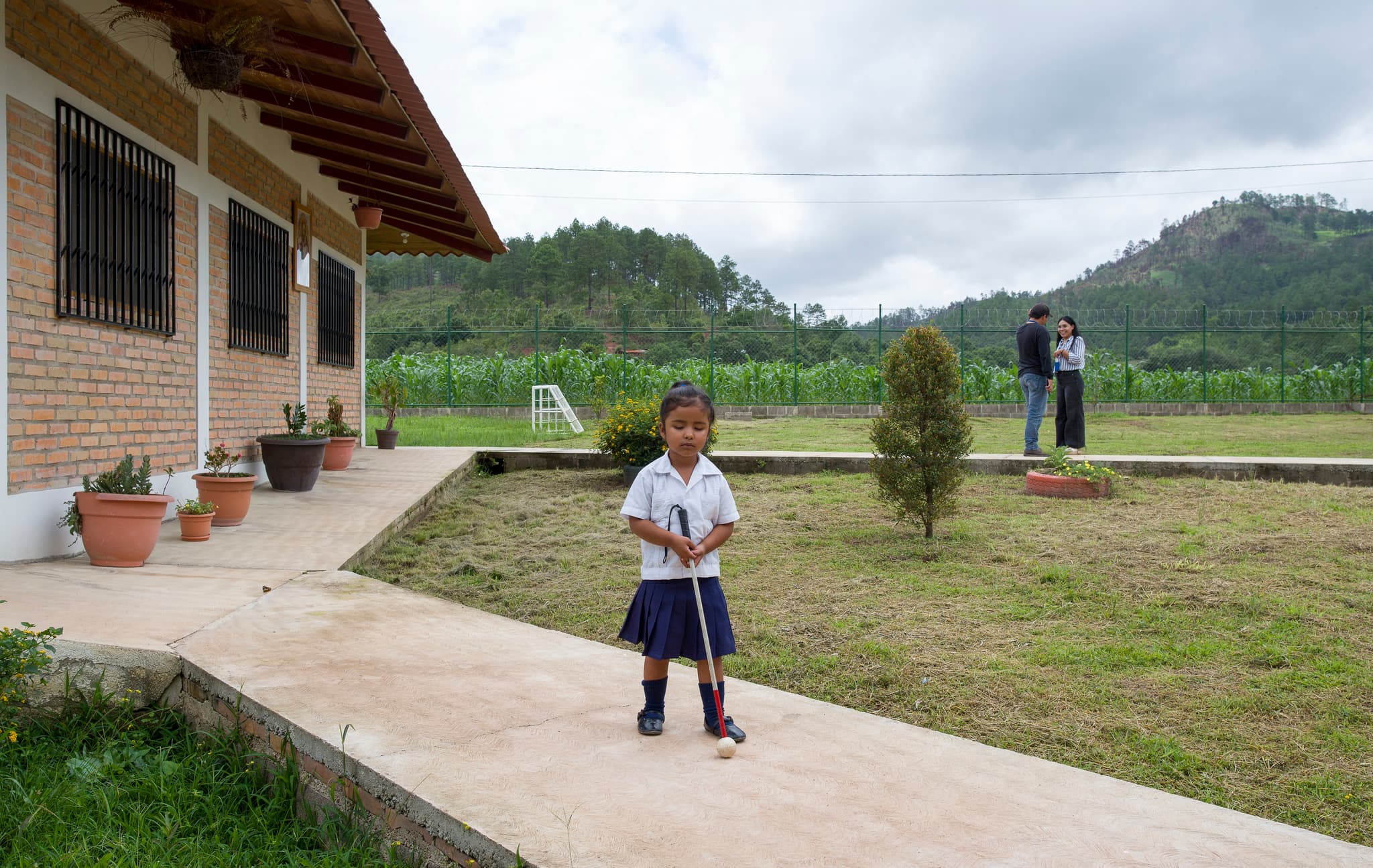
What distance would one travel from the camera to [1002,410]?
64.7 ft

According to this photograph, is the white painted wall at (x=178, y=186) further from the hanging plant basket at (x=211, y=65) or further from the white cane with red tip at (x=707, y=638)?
the white cane with red tip at (x=707, y=638)

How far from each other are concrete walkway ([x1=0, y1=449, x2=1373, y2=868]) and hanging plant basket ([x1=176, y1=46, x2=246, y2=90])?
336cm

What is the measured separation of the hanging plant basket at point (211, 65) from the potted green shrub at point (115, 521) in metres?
2.59

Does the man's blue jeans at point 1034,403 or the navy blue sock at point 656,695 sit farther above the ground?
the man's blue jeans at point 1034,403

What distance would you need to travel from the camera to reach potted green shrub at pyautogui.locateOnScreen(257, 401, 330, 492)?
800 cm

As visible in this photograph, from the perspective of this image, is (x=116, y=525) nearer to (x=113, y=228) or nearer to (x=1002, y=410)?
(x=113, y=228)

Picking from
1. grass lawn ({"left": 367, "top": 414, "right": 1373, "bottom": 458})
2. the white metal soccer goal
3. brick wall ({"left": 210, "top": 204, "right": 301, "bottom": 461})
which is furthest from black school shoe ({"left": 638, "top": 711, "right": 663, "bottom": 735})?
the white metal soccer goal

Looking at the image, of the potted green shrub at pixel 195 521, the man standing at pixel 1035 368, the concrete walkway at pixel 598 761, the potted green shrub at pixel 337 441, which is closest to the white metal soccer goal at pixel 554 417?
the potted green shrub at pixel 337 441

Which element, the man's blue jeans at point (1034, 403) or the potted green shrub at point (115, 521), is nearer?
the potted green shrub at point (115, 521)

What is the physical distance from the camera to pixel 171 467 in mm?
6609

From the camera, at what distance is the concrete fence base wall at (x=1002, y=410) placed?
64.8 feet

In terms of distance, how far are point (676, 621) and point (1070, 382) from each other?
8263mm

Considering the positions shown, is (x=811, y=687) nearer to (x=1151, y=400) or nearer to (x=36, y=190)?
(x=36, y=190)

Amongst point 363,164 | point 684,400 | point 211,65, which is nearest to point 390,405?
point 363,164
